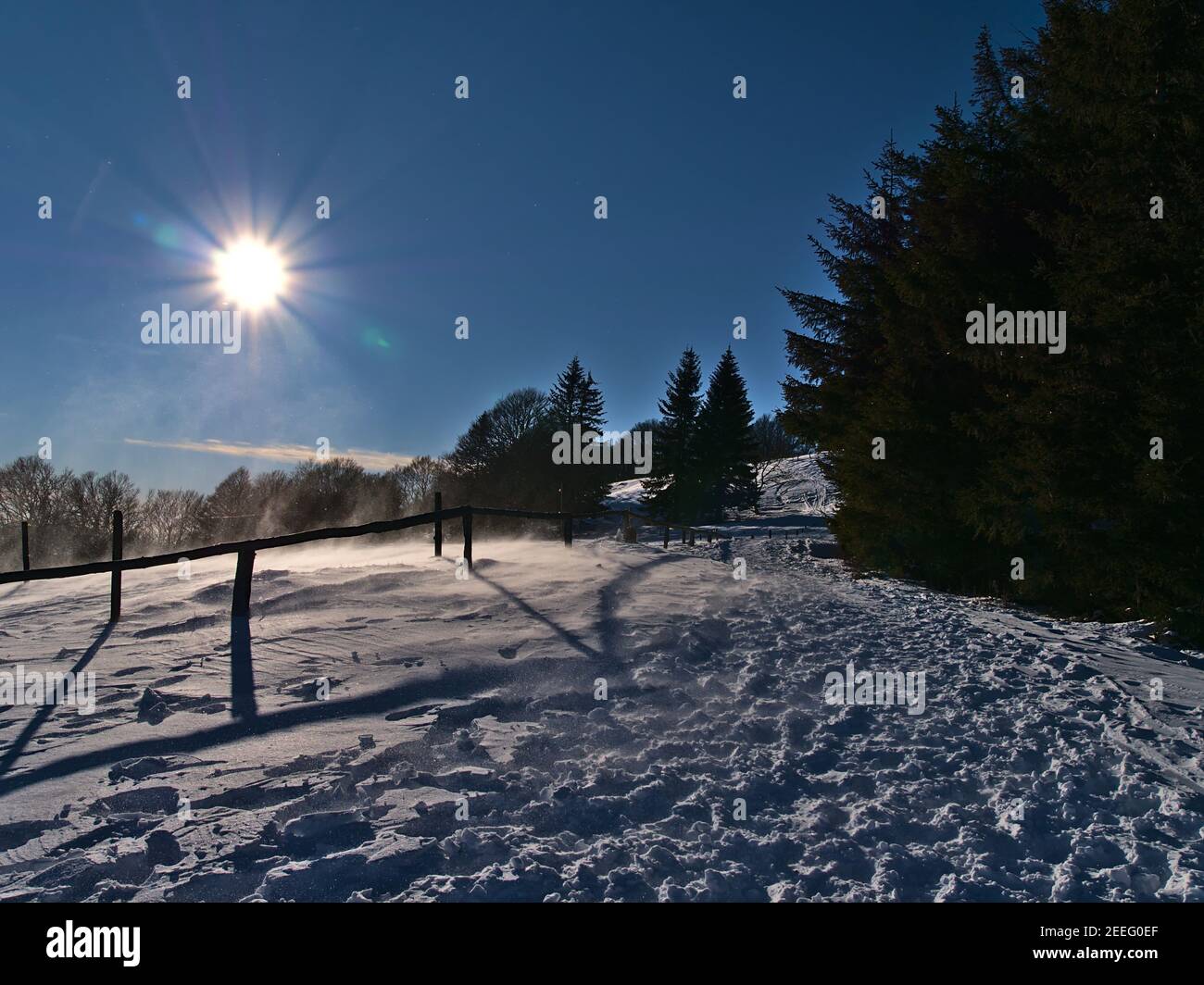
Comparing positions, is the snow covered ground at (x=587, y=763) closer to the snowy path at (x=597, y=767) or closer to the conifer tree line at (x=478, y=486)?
the snowy path at (x=597, y=767)

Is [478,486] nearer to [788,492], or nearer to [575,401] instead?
[575,401]

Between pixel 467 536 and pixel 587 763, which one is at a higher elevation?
pixel 467 536

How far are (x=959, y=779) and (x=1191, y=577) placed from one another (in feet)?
22.6

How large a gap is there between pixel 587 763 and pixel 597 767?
108mm

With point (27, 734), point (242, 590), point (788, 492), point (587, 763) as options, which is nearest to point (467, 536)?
point (242, 590)

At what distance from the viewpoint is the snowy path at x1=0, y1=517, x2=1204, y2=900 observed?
10.4ft

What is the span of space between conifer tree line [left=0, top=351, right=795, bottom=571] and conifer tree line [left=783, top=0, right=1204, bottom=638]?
99.4 feet

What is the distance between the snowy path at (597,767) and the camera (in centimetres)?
317

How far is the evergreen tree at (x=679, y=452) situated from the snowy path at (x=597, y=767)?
127 ft

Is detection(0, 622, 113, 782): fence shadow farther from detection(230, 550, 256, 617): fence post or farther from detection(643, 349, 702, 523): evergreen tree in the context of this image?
detection(643, 349, 702, 523): evergreen tree

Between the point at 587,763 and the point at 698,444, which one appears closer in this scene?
the point at 587,763

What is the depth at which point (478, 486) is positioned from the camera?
49688mm

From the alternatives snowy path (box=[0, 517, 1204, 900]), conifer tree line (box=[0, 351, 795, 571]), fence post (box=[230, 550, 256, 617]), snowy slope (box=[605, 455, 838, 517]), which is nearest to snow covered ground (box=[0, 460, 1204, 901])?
snowy path (box=[0, 517, 1204, 900])
